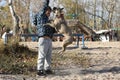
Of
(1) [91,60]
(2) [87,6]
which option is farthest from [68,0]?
(1) [91,60]

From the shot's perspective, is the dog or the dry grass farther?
the dry grass

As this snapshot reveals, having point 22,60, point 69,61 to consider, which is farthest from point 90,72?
point 22,60

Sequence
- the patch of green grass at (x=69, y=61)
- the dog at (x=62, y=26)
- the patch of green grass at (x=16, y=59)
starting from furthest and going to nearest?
the patch of green grass at (x=69, y=61) < the patch of green grass at (x=16, y=59) < the dog at (x=62, y=26)

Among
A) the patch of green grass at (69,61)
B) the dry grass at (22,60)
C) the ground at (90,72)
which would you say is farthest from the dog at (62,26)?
the patch of green grass at (69,61)

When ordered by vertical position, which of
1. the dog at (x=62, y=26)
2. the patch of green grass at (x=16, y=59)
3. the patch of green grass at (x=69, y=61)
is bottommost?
the patch of green grass at (x=69, y=61)

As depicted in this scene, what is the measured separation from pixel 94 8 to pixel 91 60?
172ft

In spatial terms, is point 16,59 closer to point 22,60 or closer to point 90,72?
point 22,60

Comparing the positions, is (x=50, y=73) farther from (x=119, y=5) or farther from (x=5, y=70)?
(x=119, y=5)

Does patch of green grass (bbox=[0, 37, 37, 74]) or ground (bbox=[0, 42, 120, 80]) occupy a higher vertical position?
patch of green grass (bbox=[0, 37, 37, 74])

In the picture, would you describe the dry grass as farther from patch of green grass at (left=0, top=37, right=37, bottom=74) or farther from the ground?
the ground

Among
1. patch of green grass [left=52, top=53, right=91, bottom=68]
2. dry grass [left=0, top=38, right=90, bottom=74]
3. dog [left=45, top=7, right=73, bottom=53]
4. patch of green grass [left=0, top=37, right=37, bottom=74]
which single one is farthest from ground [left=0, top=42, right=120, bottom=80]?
dog [left=45, top=7, right=73, bottom=53]

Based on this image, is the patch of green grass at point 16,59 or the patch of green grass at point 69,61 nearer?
the patch of green grass at point 16,59

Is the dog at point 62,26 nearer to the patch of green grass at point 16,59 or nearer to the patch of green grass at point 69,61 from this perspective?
the patch of green grass at point 16,59

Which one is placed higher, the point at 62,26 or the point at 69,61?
the point at 62,26
